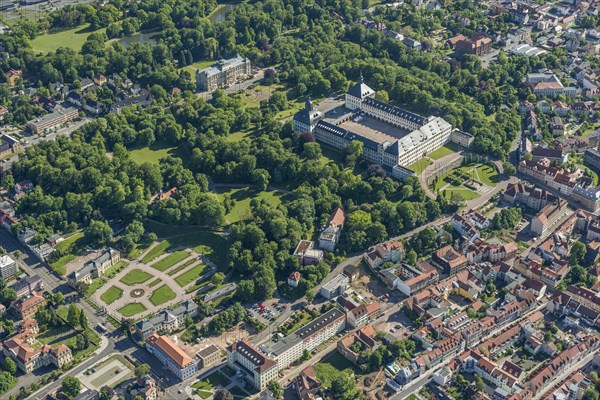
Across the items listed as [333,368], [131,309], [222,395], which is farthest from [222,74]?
[222,395]

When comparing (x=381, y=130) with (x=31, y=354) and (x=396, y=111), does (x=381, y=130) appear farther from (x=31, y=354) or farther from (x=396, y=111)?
(x=31, y=354)

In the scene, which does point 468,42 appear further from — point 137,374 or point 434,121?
point 137,374

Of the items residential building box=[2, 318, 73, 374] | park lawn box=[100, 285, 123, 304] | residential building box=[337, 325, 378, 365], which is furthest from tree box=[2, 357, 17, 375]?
residential building box=[337, 325, 378, 365]

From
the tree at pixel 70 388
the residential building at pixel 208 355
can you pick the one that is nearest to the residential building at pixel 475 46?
the residential building at pixel 208 355

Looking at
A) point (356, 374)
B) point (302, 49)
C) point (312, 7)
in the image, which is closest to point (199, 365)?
point (356, 374)

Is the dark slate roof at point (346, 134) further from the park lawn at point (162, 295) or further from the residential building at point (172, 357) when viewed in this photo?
the residential building at point (172, 357)

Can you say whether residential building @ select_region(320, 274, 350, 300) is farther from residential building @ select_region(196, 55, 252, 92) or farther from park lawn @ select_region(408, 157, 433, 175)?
residential building @ select_region(196, 55, 252, 92)

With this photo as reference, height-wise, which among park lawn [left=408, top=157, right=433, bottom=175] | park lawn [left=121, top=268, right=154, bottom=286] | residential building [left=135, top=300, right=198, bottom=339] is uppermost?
residential building [left=135, top=300, right=198, bottom=339]
